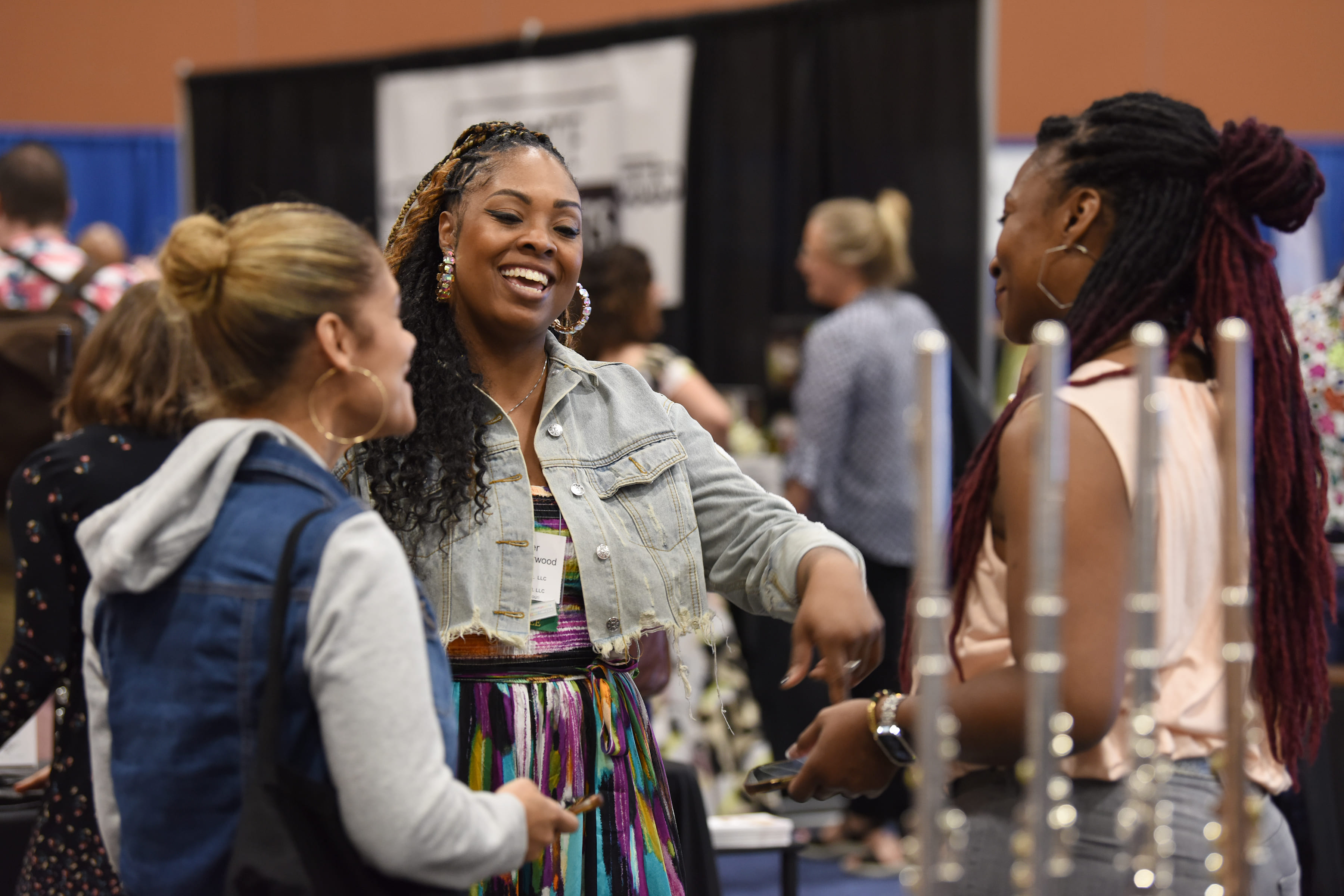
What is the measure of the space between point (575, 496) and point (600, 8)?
6955 millimetres

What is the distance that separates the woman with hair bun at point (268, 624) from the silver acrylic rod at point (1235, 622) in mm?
598

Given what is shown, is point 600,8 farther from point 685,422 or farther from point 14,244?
point 685,422

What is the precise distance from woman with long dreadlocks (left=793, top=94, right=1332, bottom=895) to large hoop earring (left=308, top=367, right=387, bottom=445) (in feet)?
2.03

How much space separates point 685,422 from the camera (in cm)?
172

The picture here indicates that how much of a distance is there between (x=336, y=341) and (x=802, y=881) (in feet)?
10.4

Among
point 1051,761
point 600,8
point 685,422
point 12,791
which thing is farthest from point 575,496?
point 600,8

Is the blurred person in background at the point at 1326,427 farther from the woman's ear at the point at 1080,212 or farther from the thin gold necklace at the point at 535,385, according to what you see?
the thin gold necklace at the point at 535,385

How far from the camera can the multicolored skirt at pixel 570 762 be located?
1502 mm

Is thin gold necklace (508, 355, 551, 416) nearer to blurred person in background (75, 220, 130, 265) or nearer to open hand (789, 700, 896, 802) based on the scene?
open hand (789, 700, 896, 802)

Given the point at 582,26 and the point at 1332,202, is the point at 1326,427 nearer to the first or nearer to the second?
the point at 582,26

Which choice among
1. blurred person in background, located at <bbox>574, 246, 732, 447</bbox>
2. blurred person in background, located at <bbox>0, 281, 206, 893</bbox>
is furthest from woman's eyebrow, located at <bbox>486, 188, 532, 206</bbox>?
blurred person in background, located at <bbox>574, 246, 732, 447</bbox>

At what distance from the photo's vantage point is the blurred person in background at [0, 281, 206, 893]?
1.70 meters

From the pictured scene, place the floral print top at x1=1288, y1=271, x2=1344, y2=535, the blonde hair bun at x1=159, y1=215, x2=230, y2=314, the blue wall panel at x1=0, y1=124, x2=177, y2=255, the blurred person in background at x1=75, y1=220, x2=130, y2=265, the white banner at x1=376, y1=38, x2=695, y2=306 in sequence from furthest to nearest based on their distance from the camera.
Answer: the blue wall panel at x1=0, y1=124, x2=177, y2=255 < the blurred person in background at x1=75, y1=220, x2=130, y2=265 < the white banner at x1=376, y1=38, x2=695, y2=306 < the floral print top at x1=1288, y1=271, x2=1344, y2=535 < the blonde hair bun at x1=159, y1=215, x2=230, y2=314

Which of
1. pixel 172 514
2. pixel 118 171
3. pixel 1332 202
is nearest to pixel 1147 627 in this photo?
pixel 172 514
